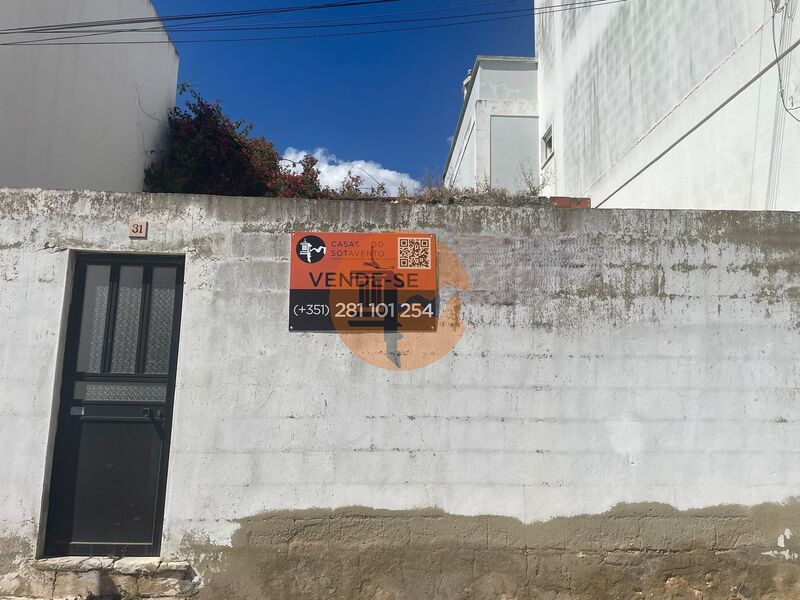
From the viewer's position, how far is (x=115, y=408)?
13.0 ft

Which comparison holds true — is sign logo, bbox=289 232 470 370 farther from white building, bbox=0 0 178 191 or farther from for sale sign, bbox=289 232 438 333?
white building, bbox=0 0 178 191

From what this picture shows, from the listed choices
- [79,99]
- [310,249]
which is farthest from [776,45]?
[79,99]

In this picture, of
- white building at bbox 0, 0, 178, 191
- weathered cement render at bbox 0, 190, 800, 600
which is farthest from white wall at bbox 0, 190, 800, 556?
white building at bbox 0, 0, 178, 191

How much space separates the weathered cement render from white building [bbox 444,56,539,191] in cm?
1031

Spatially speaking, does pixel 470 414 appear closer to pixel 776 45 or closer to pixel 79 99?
pixel 776 45

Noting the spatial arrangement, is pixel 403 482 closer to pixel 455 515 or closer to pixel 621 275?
pixel 455 515

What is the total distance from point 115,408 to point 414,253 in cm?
227

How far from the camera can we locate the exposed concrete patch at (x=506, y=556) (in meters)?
3.80

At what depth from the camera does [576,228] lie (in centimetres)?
414

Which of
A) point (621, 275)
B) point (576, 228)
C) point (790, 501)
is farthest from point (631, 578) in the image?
point (576, 228)

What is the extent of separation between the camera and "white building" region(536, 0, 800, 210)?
5.74m

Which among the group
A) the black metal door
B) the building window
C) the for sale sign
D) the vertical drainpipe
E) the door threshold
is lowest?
the door threshold

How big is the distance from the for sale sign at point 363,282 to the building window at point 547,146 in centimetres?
1022

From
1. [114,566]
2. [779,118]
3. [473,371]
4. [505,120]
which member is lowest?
[114,566]
